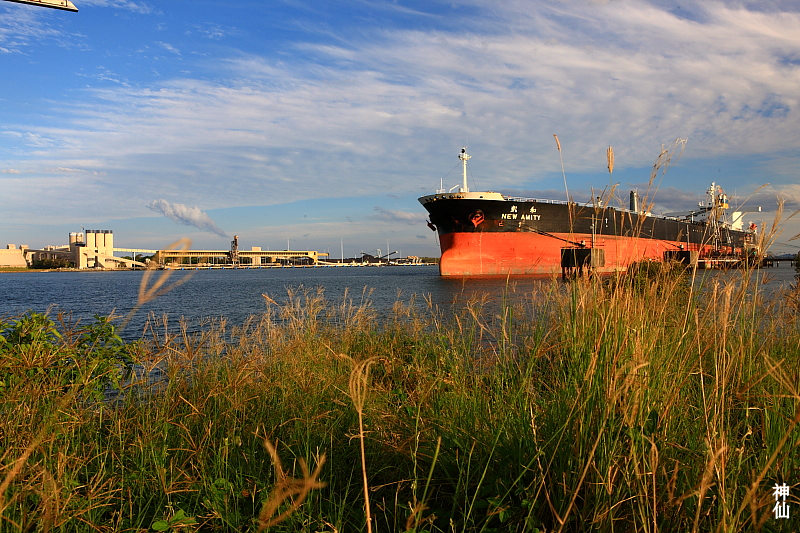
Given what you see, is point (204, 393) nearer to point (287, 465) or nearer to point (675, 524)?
point (287, 465)

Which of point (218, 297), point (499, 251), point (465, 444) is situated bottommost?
point (218, 297)

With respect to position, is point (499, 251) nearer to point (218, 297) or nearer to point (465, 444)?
point (218, 297)

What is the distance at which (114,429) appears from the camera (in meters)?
2.97

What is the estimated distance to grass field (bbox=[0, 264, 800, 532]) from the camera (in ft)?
5.49

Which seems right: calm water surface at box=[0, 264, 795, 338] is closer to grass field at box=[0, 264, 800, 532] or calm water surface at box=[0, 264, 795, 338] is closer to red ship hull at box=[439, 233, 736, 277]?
grass field at box=[0, 264, 800, 532]

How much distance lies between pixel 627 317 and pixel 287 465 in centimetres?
189

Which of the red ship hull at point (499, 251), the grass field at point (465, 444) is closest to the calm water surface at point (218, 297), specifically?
the grass field at point (465, 444)

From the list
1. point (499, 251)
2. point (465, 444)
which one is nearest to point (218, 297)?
point (499, 251)

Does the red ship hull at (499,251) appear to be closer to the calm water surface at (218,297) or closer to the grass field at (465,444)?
the calm water surface at (218,297)

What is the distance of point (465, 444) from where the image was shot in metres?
2.23

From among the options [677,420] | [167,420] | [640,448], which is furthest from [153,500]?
[677,420]

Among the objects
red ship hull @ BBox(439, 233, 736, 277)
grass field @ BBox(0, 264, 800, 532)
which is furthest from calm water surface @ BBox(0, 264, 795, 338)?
red ship hull @ BBox(439, 233, 736, 277)

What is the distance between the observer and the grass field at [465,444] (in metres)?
1.67

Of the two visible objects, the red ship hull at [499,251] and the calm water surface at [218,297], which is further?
the red ship hull at [499,251]
